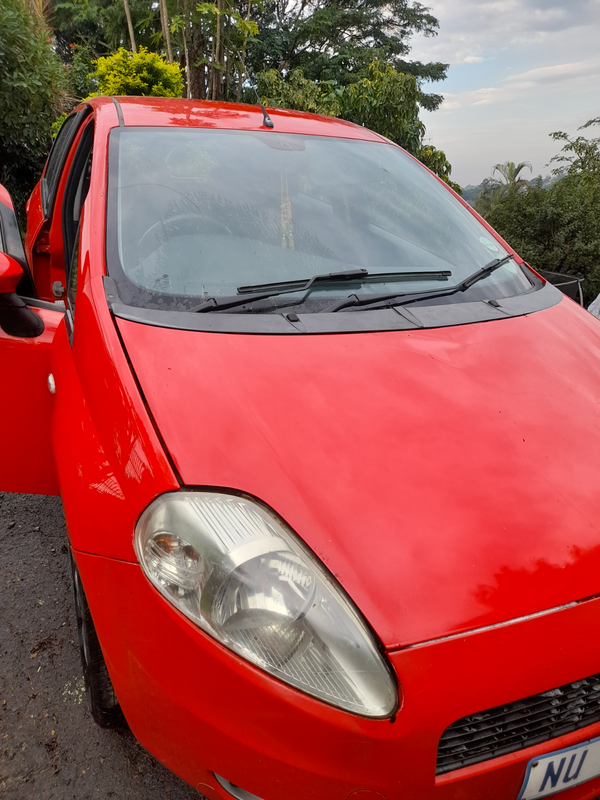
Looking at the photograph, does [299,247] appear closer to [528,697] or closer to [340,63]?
[528,697]

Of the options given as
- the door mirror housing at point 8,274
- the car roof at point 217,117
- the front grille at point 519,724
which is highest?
the car roof at point 217,117

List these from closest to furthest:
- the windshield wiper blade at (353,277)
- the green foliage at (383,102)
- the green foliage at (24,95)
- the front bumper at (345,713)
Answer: the front bumper at (345,713)
the windshield wiper blade at (353,277)
the green foliage at (24,95)
the green foliage at (383,102)

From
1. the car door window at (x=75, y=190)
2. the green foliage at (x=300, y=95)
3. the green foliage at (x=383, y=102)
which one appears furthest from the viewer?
the green foliage at (x=300, y=95)

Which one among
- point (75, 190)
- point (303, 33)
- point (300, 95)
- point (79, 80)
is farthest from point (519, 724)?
point (303, 33)

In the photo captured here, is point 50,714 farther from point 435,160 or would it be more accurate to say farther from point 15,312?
point 435,160

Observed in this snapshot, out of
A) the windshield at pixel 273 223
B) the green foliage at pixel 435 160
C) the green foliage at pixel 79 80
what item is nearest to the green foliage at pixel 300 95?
the green foliage at pixel 435 160

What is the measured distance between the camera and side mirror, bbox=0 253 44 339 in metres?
1.70

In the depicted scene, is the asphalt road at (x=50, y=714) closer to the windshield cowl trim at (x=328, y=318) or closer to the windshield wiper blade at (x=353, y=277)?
the windshield cowl trim at (x=328, y=318)

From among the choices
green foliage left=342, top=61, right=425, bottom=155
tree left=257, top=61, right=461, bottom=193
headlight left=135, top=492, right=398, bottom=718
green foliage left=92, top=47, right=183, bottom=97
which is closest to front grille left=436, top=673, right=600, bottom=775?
headlight left=135, top=492, right=398, bottom=718

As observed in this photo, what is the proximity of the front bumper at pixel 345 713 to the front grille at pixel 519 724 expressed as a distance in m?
0.02

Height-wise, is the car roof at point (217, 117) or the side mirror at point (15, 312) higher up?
the car roof at point (217, 117)

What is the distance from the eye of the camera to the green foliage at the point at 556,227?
7.61 metres

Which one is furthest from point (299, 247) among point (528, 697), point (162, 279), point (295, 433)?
point (528, 697)

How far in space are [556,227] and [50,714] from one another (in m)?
8.12
